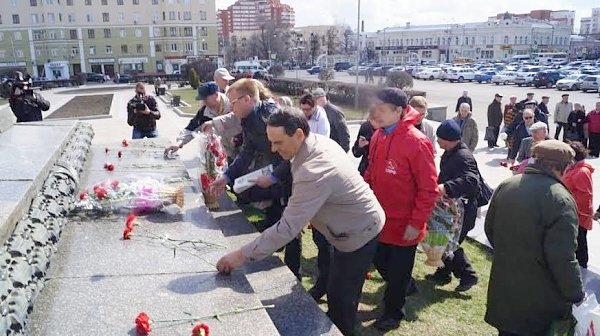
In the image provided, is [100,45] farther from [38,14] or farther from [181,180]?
[181,180]

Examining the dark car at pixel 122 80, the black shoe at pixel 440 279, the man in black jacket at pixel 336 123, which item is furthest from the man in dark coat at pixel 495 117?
the dark car at pixel 122 80

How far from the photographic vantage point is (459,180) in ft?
12.4

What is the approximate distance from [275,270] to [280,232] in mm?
954

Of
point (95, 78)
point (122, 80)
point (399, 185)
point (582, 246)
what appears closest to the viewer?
point (399, 185)

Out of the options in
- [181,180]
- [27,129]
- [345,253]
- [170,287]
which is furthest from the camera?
[27,129]

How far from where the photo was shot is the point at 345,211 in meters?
2.58

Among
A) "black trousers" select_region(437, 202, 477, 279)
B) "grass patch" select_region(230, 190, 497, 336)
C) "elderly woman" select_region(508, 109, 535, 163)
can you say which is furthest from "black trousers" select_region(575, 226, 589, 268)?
"elderly woman" select_region(508, 109, 535, 163)

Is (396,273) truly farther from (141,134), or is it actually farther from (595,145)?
(595,145)

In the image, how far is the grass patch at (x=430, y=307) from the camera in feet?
11.5

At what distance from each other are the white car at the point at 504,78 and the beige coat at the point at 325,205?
40020mm

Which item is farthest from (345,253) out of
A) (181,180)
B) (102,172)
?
(102,172)

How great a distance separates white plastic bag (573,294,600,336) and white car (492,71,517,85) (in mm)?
39580

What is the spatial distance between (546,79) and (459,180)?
35.9 metres

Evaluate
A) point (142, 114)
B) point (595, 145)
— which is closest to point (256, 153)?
point (142, 114)
